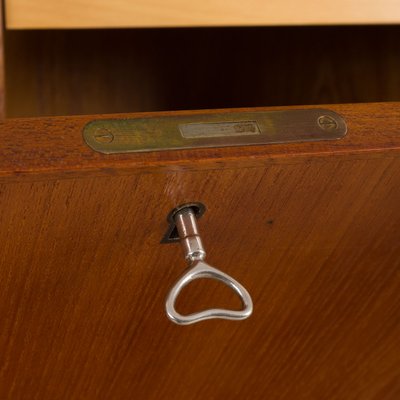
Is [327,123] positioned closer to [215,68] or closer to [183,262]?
[183,262]

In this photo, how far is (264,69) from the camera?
89 centimetres

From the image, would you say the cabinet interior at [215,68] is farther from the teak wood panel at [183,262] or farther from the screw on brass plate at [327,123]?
the screw on brass plate at [327,123]

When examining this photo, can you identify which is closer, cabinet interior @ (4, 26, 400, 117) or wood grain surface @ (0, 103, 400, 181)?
wood grain surface @ (0, 103, 400, 181)

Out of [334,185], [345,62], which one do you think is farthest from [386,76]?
[334,185]

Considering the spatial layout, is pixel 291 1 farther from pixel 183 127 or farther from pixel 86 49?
pixel 86 49

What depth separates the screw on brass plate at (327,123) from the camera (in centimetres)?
35

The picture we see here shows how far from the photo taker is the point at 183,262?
0.42 m

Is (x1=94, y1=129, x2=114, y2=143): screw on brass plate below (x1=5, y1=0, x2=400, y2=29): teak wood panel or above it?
below

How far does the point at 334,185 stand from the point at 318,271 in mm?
109

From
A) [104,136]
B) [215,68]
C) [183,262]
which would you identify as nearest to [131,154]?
[104,136]

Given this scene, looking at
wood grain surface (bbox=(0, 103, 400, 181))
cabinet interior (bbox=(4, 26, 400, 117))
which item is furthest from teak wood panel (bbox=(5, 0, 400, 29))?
cabinet interior (bbox=(4, 26, 400, 117))

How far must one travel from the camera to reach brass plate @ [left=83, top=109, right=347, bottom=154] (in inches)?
12.6

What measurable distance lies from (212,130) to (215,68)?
0.58m

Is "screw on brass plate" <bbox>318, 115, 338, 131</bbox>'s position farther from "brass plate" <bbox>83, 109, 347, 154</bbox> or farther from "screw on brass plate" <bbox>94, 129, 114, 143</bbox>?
"screw on brass plate" <bbox>94, 129, 114, 143</bbox>
